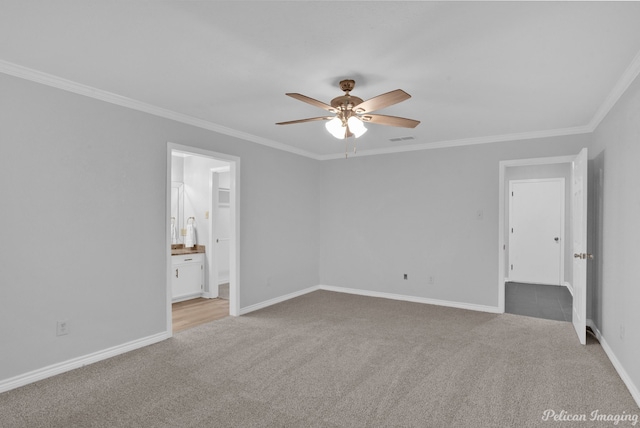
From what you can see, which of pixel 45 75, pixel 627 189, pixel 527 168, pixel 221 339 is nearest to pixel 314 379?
pixel 221 339

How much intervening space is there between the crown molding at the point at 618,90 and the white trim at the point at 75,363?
Answer: 4.66 metres

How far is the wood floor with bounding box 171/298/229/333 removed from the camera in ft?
14.4

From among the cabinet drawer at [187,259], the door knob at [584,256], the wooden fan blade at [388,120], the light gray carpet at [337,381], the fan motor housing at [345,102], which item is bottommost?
the light gray carpet at [337,381]

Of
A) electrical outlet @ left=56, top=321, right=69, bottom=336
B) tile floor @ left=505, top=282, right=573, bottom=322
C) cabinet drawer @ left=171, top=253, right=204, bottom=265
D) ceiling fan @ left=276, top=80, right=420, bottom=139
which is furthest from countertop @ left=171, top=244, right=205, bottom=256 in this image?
tile floor @ left=505, top=282, right=573, bottom=322

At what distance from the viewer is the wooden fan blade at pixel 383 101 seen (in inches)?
94.3

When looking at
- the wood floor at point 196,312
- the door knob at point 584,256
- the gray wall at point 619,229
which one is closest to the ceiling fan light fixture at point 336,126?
the gray wall at point 619,229

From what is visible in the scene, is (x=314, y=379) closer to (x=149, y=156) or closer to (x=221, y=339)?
(x=221, y=339)

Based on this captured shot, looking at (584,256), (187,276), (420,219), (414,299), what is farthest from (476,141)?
(187,276)

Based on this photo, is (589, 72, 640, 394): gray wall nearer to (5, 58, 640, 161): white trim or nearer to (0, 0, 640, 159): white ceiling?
(5, 58, 640, 161): white trim

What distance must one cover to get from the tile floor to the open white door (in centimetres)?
78

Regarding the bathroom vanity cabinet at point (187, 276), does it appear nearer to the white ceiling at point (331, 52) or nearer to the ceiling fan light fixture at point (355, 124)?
the white ceiling at point (331, 52)

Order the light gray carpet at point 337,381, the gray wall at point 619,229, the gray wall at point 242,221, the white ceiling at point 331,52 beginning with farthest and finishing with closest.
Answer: the gray wall at point 242,221 < the gray wall at point 619,229 < the light gray carpet at point 337,381 < the white ceiling at point 331,52

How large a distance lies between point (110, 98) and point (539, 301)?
6.20 m

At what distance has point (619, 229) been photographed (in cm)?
299
